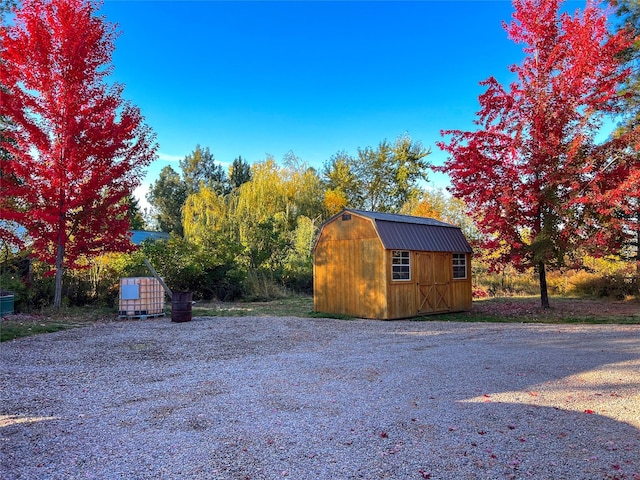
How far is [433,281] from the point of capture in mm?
13258

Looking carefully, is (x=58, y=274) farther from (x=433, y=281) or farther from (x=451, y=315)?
(x=451, y=315)

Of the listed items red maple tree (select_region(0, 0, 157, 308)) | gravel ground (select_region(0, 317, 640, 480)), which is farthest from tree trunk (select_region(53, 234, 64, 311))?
gravel ground (select_region(0, 317, 640, 480))

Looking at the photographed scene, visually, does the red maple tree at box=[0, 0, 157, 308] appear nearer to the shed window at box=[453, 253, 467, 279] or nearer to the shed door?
the shed door

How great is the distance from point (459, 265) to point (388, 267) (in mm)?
3624

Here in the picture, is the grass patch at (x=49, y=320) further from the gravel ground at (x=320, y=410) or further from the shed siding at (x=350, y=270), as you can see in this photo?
the shed siding at (x=350, y=270)

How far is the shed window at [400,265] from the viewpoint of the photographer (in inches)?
478

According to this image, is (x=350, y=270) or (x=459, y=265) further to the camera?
(x=459, y=265)

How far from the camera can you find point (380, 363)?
633 centimetres

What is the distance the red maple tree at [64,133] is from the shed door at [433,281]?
8369mm

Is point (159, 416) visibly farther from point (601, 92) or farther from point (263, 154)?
point (263, 154)

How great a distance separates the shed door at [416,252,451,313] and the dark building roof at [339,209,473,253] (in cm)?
29

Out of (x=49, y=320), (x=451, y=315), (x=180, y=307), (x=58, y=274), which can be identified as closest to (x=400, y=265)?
(x=451, y=315)

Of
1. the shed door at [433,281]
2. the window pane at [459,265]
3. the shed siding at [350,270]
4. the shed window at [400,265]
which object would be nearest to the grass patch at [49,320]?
the shed siding at [350,270]

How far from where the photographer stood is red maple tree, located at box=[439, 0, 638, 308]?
1202 centimetres
